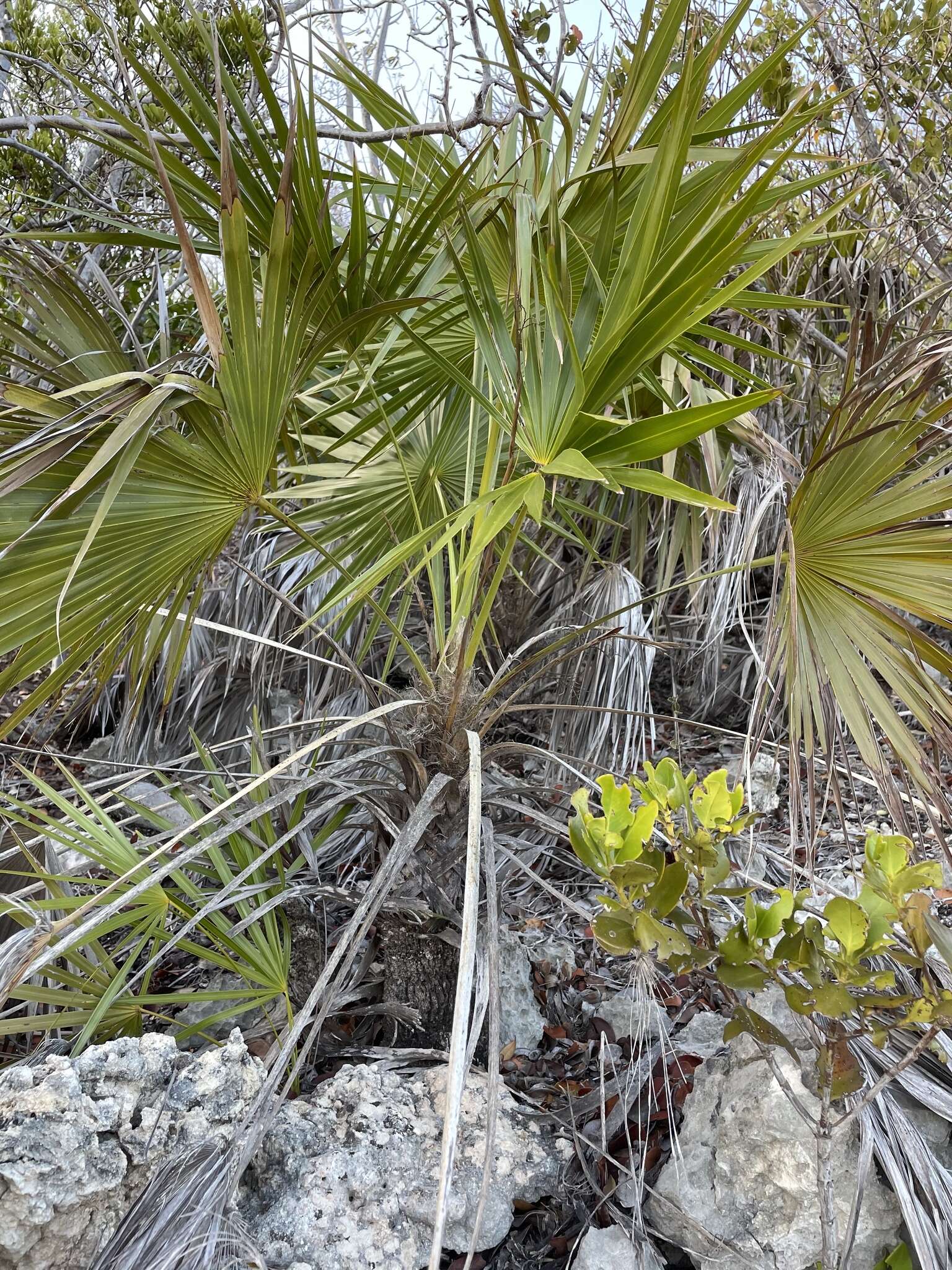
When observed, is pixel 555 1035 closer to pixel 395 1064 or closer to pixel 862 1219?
pixel 395 1064

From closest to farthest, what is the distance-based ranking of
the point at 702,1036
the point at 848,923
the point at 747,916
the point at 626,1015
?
the point at 848,923 < the point at 747,916 < the point at 702,1036 < the point at 626,1015

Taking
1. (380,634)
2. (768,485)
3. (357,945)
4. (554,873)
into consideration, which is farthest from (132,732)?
(768,485)

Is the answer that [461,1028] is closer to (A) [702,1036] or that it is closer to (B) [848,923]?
(B) [848,923]

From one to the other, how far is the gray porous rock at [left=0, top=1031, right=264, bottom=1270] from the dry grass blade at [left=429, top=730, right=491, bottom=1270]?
453 mm

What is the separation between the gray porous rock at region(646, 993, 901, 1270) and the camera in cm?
134

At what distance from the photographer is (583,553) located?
3.12 meters

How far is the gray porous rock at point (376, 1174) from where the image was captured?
4.49 feet

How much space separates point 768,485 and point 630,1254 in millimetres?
2103

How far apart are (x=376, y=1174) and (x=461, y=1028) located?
0.56 metres

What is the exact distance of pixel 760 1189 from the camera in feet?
4.48

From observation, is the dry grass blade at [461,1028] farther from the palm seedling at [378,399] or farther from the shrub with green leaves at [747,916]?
the shrub with green leaves at [747,916]

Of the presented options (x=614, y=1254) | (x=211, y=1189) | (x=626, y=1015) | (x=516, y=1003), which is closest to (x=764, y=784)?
(x=626, y=1015)

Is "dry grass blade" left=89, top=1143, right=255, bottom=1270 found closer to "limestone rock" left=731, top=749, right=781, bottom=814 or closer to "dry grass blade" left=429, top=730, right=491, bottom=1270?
"dry grass blade" left=429, top=730, right=491, bottom=1270

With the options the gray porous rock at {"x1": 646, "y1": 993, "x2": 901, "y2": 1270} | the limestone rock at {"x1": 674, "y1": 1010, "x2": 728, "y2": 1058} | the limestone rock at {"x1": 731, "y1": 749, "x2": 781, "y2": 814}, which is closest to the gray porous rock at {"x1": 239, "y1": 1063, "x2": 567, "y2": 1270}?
the gray porous rock at {"x1": 646, "y1": 993, "x2": 901, "y2": 1270}
